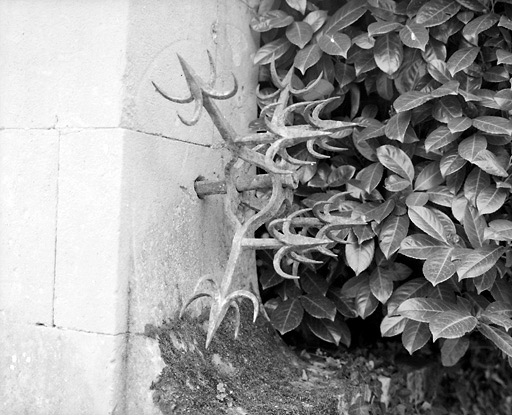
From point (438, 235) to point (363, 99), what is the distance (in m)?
0.77

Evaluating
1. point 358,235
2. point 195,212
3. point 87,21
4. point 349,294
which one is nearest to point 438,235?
point 358,235

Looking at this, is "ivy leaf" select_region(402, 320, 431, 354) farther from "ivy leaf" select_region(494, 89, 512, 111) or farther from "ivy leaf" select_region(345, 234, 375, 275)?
"ivy leaf" select_region(494, 89, 512, 111)

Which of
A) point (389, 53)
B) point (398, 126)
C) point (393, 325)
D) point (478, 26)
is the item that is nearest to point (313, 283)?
point (393, 325)

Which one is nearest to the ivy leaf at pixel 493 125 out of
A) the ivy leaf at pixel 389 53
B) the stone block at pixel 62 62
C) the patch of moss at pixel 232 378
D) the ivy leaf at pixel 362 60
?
the ivy leaf at pixel 389 53

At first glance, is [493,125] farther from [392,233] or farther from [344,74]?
[344,74]

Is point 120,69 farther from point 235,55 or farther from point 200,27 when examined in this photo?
point 235,55

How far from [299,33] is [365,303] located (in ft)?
3.70

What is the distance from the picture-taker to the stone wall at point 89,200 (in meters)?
1.89

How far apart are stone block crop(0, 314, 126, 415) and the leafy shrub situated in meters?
0.77

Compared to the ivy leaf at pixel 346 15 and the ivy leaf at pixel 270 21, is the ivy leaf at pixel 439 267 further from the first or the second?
the ivy leaf at pixel 270 21

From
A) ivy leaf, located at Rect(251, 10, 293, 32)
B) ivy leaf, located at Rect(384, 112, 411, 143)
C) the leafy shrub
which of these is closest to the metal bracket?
the leafy shrub

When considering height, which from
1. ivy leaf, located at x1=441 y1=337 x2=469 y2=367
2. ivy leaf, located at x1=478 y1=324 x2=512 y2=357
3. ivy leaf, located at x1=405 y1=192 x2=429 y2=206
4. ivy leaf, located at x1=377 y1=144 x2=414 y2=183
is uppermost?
ivy leaf, located at x1=377 y1=144 x2=414 y2=183

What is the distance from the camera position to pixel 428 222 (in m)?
2.17

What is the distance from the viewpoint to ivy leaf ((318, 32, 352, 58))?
7.54 ft
